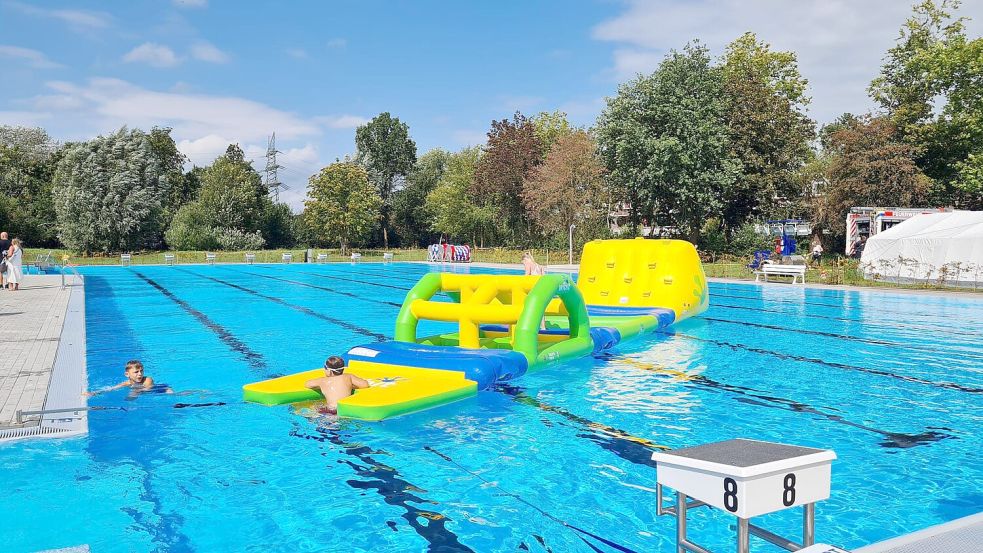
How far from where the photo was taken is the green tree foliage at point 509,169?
4822 centimetres

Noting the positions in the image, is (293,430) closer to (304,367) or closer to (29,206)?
(304,367)

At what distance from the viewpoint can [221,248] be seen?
49.1 m

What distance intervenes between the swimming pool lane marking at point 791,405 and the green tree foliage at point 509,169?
37.7 m

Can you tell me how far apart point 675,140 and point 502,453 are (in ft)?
93.3

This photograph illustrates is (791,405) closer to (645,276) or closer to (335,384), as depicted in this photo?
(335,384)

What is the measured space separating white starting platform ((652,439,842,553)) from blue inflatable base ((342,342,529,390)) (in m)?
5.23

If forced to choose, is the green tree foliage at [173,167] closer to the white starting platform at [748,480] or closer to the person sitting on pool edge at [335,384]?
the person sitting on pool edge at [335,384]

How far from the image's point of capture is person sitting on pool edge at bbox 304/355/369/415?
7.08 metres

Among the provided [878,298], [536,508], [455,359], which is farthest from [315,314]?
[878,298]

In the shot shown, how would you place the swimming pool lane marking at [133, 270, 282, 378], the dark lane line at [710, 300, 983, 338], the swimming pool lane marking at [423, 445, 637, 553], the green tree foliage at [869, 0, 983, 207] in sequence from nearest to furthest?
the swimming pool lane marking at [423, 445, 637, 553], the swimming pool lane marking at [133, 270, 282, 378], the dark lane line at [710, 300, 983, 338], the green tree foliage at [869, 0, 983, 207]

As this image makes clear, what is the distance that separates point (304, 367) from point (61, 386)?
312cm

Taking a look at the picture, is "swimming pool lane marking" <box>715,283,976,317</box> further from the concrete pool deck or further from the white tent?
the concrete pool deck

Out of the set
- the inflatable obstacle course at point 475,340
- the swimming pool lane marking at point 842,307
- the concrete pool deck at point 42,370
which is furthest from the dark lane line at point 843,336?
the concrete pool deck at point 42,370

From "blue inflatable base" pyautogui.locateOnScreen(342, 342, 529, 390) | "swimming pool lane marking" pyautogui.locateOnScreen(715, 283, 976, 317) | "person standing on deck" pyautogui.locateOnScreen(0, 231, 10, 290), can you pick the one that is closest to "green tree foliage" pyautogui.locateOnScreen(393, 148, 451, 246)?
"person standing on deck" pyautogui.locateOnScreen(0, 231, 10, 290)
